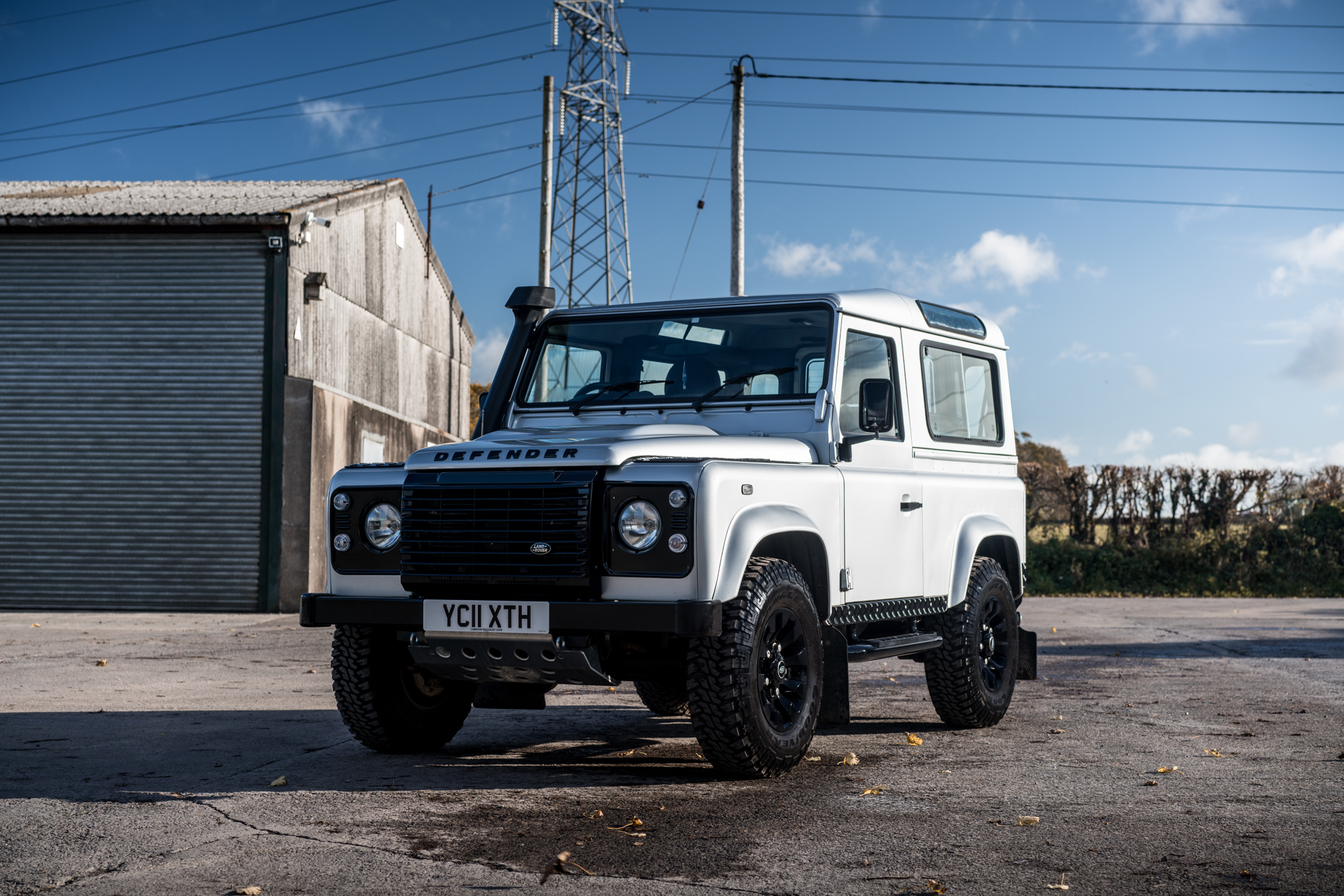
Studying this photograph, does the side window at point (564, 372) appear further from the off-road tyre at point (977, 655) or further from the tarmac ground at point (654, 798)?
the off-road tyre at point (977, 655)

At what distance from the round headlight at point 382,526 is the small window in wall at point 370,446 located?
14.4 meters

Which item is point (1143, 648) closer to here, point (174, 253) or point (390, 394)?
point (174, 253)

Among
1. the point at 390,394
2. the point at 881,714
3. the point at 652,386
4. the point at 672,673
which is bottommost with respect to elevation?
the point at 881,714

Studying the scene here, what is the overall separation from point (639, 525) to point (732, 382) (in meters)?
1.63

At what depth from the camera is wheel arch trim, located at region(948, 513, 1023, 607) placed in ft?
25.2

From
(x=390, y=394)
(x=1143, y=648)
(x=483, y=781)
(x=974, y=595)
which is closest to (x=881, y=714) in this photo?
(x=974, y=595)

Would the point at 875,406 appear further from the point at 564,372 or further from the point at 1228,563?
the point at 1228,563

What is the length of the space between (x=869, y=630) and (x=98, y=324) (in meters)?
14.8

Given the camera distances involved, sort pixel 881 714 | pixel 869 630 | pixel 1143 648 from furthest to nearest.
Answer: pixel 1143 648
pixel 881 714
pixel 869 630

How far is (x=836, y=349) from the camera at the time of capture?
6801mm

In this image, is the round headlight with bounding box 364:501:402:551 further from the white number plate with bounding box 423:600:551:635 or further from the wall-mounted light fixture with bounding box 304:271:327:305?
the wall-mounted light fixture with bounding box 304:271:327:305

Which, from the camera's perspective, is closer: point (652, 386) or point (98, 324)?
point (652, 386)

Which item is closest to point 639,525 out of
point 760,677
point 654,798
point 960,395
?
point 760,677

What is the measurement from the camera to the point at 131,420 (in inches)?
723
